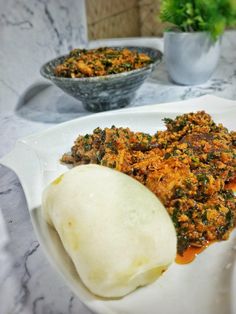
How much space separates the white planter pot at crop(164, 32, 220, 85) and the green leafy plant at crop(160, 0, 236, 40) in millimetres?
56

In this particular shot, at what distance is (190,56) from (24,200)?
1.21m

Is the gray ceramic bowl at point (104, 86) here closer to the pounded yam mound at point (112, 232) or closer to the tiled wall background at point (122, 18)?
the pounded yam mound at point (112, 232)

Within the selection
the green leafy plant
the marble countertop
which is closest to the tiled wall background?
the marble countertop

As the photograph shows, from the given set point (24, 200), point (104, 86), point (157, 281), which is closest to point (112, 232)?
point (157, 281)

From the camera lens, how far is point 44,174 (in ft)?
3.60

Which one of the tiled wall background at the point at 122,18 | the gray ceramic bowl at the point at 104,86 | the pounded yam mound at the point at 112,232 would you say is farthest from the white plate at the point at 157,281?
the tiled wall background at the point at 122,18

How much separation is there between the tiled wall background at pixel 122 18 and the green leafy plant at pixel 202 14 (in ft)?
3.97

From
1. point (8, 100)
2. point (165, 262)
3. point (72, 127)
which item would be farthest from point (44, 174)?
point (8, 100)

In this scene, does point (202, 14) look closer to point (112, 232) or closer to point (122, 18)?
point (112, 232)

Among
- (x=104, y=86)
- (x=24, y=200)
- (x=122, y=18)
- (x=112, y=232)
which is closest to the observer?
(x=112, y=232)

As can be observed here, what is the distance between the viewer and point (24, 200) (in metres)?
1.12

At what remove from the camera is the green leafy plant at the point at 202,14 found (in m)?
1.77

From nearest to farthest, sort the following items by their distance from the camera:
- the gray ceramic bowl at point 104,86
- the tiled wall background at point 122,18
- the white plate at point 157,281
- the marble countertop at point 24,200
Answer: the white plate at point 157,281 < the marble countertop at point 24,200 < the gray ceramic bowl at point 104,86 < the tiled wall background at point 122,18

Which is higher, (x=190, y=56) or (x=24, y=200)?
(x=190, y=56)
